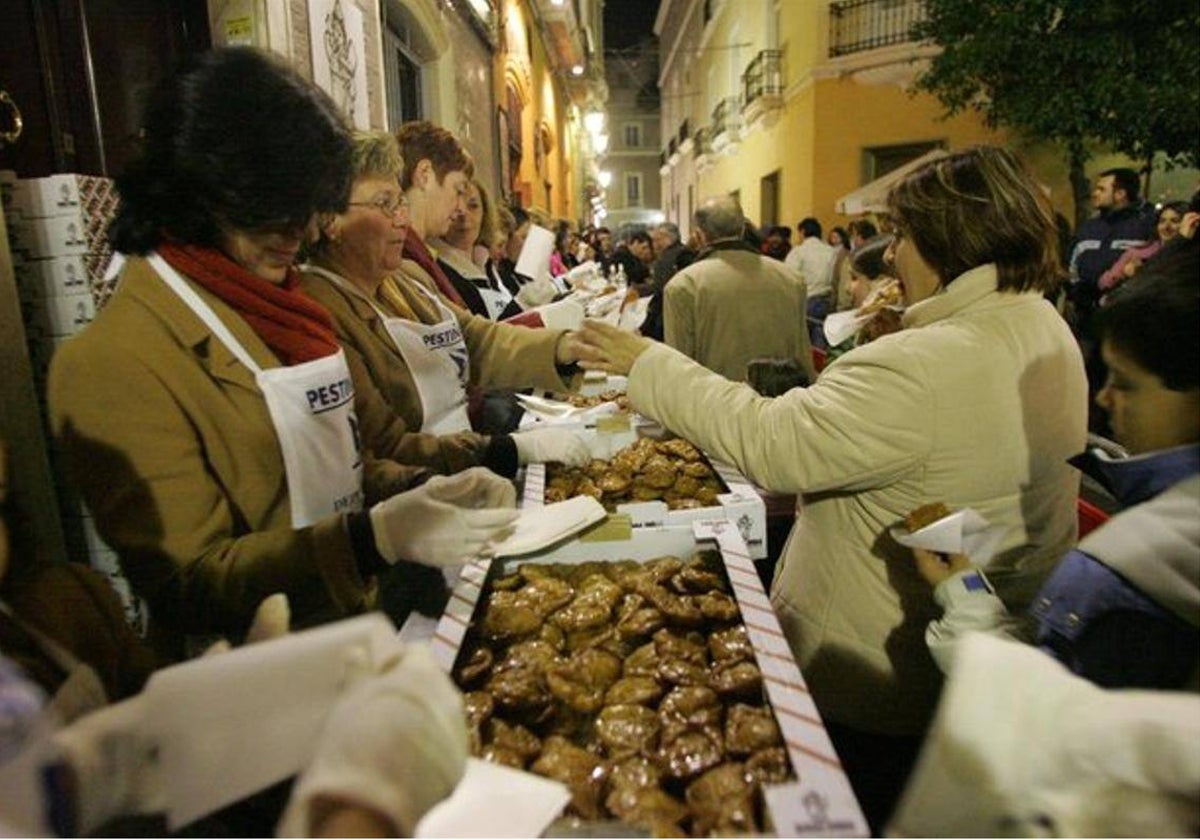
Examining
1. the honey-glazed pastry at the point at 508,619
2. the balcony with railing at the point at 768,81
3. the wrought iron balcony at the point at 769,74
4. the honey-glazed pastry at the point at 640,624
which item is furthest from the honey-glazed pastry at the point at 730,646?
the wrought iron balcony at the point at 769,74

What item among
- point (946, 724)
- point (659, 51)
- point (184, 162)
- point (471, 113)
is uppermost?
point (659, 51)

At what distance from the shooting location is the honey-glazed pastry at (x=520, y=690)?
153 centimetres

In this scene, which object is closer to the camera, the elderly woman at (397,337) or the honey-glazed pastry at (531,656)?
the honey-glazed pastry at (531,656)

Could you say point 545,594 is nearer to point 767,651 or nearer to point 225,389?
point 767,651

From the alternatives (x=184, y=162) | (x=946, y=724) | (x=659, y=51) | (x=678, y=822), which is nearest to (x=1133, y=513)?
(x=946, y=724)

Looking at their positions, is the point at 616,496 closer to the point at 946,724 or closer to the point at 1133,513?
the point at 1133,513

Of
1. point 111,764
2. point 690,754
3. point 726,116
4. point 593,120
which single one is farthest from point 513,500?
point 726,116

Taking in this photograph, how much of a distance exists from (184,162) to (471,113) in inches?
319

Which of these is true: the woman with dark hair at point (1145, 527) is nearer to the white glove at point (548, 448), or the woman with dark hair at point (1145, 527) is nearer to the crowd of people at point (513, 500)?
the crowd of people at point (513, 500)

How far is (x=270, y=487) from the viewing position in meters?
1.64

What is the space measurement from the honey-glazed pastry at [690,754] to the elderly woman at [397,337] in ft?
4.18

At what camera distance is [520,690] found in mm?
1544

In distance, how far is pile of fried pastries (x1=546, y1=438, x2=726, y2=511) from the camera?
250 centimetres

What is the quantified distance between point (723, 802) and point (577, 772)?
0.27 meters
